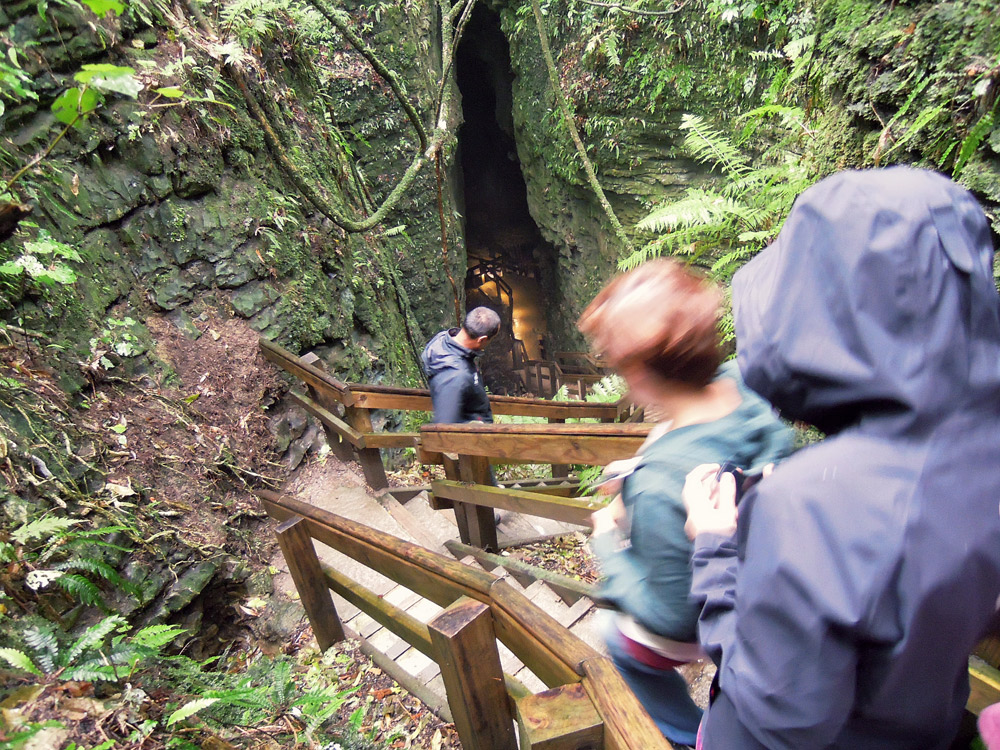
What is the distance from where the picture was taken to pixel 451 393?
3.69m

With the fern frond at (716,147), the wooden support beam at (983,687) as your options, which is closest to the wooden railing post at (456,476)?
the wooden support beam at (983,687)

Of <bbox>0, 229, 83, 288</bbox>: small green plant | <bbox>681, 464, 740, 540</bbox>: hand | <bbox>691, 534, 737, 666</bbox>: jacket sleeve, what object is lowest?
<bbox>691, 534, 737, 666</bbox>: jacket sleeve

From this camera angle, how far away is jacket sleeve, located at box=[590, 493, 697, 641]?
1214mm

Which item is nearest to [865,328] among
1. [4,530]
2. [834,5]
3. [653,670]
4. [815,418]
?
[815,418]

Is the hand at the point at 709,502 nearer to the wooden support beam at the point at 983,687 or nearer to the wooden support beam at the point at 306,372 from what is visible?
the wooden support beam at the point at 983,687

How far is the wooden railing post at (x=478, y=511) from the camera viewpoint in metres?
3.15

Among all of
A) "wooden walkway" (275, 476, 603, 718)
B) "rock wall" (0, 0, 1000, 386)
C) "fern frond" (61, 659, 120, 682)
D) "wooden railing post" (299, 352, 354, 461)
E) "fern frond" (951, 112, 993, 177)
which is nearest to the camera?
"fern frond" (951, 112, 993, 177)

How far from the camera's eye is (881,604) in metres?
0.66

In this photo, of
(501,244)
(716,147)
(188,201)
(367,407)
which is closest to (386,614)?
(367,407)

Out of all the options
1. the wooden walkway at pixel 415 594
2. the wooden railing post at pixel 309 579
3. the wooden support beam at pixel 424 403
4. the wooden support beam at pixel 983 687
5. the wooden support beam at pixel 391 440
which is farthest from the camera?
the wooden support beam at pixel 391 440

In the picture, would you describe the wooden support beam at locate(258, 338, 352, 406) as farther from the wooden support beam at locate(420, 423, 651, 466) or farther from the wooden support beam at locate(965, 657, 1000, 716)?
the wooden support beam at locate(965, 657, 1000, 716)

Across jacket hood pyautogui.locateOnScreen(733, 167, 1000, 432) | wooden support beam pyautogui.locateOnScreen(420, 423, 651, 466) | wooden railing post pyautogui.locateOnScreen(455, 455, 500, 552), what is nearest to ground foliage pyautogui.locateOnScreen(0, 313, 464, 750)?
wooden railing post pyautogui.locateOnScreen(455, 455, 500, 552)

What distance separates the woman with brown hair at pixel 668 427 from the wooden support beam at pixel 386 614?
941 millimetres

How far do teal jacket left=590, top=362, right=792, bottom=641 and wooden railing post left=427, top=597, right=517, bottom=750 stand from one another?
0.51 m
